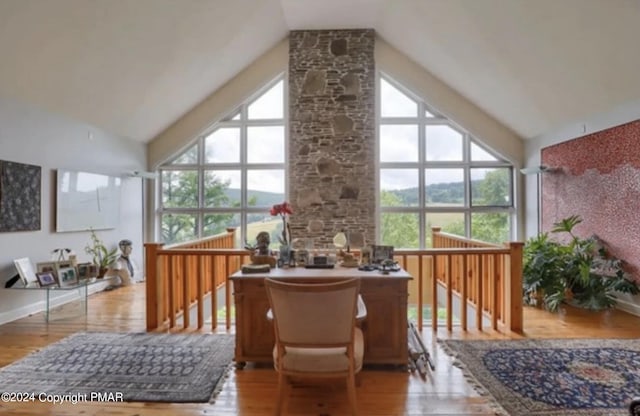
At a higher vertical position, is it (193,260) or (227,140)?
(227,140)

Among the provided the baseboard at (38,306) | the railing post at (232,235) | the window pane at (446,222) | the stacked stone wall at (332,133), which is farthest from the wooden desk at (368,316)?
the window pane at (446,222)

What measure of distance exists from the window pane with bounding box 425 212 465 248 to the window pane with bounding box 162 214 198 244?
479 cm

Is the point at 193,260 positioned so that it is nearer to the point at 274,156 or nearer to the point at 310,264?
the point at 310,264

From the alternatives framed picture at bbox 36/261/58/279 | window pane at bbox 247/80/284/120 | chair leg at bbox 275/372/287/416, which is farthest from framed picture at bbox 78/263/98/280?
window pane at bbox 247/80/284/120

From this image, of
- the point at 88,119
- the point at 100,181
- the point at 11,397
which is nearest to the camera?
the point at 11,397

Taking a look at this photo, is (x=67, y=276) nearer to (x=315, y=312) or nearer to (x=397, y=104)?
(x=315, y=312)

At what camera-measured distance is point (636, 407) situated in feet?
4.92

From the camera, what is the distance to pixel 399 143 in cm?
737

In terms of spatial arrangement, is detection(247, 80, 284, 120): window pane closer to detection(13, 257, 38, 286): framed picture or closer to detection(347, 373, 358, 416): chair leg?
detection(13, 257, 38, 286): framed picture

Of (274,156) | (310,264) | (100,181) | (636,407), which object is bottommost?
(636,407)

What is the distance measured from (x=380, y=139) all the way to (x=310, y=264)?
4.83m

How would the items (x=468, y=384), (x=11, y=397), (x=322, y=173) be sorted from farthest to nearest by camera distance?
1. (x=322, y=173)
2. (x=468, y=384)
3. (x=11, y=397)

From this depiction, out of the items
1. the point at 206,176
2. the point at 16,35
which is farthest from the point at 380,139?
the point at 16,35

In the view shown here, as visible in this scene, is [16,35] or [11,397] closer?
[11,397]
